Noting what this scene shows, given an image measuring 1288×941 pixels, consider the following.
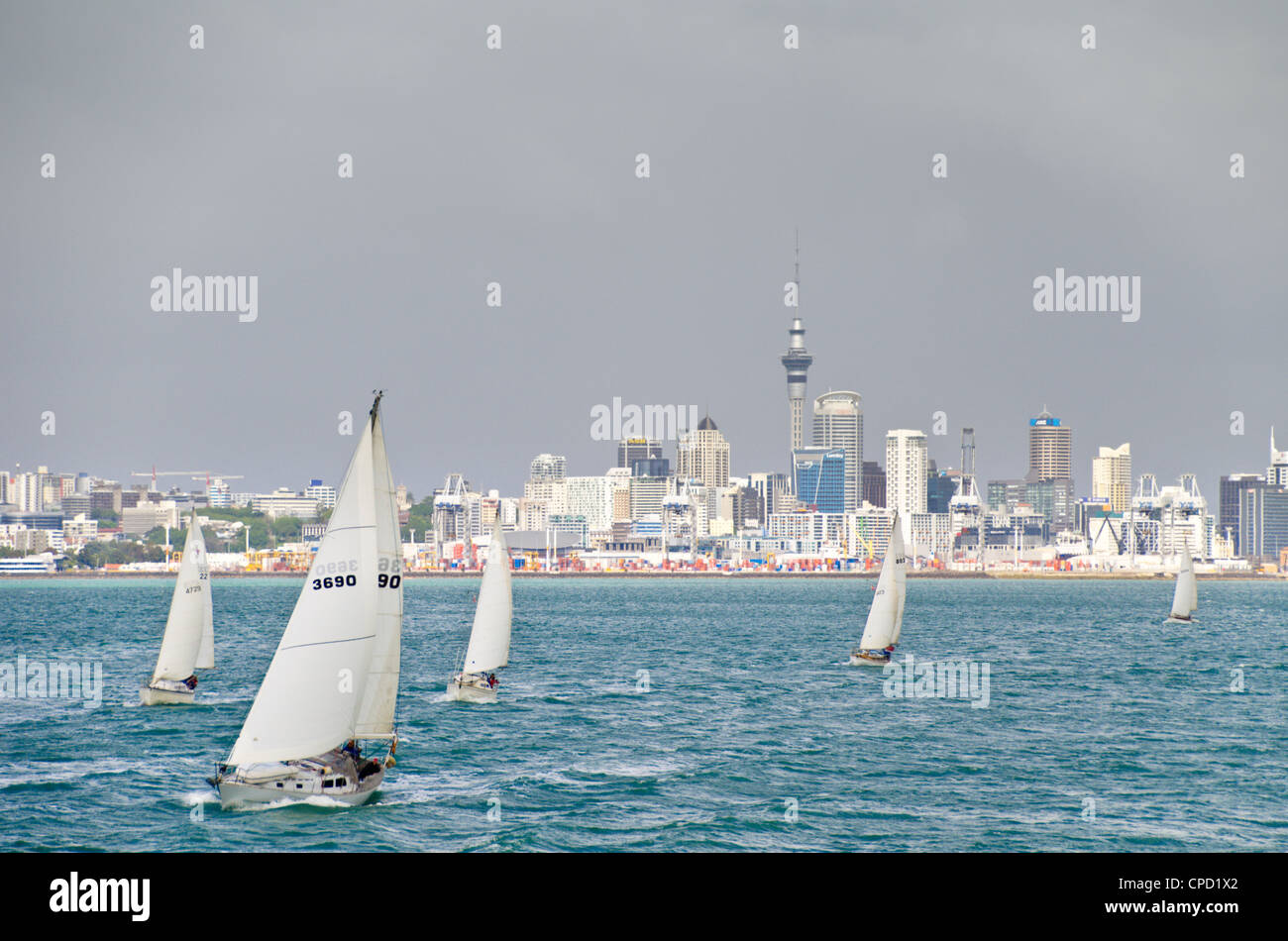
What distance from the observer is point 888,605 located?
66875 millimetres

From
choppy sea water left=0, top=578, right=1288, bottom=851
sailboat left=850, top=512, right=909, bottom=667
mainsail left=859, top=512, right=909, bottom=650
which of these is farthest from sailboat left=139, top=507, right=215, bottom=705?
sailboat left=850, top=512, right=909, bottom=667

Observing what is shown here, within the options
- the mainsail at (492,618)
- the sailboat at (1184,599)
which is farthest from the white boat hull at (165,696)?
the sailboat at (1184,599)

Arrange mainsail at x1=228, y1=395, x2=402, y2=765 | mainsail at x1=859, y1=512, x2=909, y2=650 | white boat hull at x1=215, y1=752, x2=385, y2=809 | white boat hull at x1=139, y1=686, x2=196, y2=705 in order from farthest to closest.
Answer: mainsail at x1=859, y1=512, x2=909, y2=650 → white boat hull at x1=139, y1=686, x2=196, y2=705 → white boat hull at x1=215, y1=752, x2=385, y2=809 → mainsail at x1=228, y1=395, x2=402, y2=765

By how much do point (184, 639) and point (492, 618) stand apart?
11247mm

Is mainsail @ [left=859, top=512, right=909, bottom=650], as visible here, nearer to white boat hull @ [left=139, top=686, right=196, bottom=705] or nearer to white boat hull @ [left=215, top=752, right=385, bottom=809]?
white boat hull @ [left=139, top=686, right=196, bottom=705]

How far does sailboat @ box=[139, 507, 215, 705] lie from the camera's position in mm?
47938

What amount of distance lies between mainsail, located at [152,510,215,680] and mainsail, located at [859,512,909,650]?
32291 millimetres

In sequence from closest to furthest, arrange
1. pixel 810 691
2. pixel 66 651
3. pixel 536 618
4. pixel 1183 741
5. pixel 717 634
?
1. pixel 1183 741
2. pixel 810 691
3. pixel 66 651
4. pixel 717 634
5. pixel 536 618

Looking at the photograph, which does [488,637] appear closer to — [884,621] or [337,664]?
[884,621]
